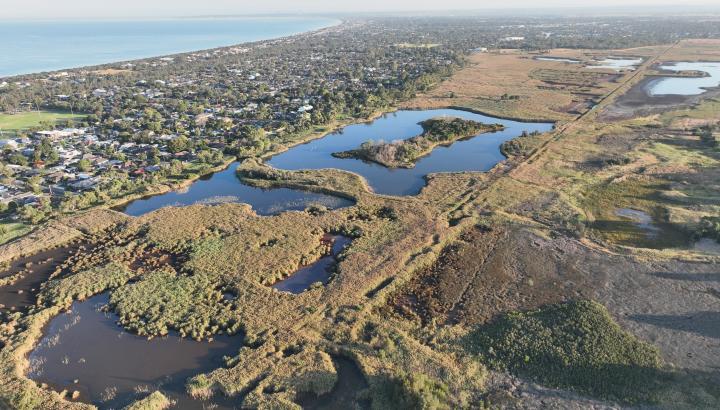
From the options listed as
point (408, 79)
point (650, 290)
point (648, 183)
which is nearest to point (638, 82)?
point (408, 79)

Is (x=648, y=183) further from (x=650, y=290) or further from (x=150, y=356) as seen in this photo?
(x=150, y=356)

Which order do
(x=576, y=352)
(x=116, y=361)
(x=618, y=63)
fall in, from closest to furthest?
(x=576, y=352) → (x=116, y=361) → (x=618, y=63)

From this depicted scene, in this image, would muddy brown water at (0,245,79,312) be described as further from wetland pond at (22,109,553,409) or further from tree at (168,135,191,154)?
tree at (168,135,191,154)

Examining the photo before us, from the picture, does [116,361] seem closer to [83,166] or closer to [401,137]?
[83,166]

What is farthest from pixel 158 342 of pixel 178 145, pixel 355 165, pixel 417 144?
pixel 417 144

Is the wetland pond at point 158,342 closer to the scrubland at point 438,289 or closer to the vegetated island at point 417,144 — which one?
the scrubland at point 438,289

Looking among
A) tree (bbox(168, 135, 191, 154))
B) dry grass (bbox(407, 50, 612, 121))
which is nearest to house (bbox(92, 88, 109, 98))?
tree (bbox(168, 135, 191, 154))
